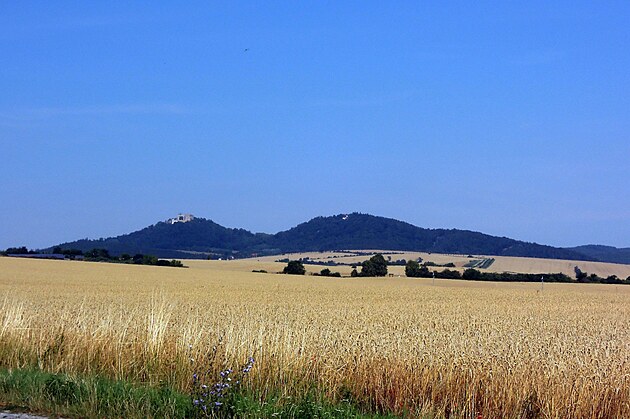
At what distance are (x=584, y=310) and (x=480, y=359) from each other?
2605 centimetres

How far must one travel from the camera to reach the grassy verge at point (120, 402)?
29.6 feet

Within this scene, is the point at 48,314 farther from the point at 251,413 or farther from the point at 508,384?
the point at 508,384

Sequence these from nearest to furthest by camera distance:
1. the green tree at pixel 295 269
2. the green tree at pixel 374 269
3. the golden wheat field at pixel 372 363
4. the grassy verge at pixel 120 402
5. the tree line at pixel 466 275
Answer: the grassy verge at pixel 120 402 < the golden wheat field at pixel 372 363 < the tree line at pixel 466 275 < the green tree at pixel 295 269 < the green tree at pixel 374 269

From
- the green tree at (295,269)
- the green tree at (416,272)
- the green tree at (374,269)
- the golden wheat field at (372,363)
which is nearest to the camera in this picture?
the golden wheat field at (372,363)

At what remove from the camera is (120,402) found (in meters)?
9.48

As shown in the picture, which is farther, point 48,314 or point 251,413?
point 48,314

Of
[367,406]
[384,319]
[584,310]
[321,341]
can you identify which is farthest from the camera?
[584,310]

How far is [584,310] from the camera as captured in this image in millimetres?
35188

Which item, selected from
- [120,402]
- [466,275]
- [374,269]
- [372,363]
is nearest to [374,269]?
[374,269]

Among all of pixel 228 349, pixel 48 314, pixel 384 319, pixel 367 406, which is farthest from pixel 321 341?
pixel 384 319

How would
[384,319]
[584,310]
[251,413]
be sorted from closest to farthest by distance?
[251,413]
[384,319]
[584,310]

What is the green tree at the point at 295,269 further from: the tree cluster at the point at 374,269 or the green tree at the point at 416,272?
the green tree at the point at 416,272

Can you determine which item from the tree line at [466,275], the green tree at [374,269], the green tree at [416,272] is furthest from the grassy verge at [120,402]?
the green tree at [416,272]

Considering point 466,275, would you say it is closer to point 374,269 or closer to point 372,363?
point 374,269
